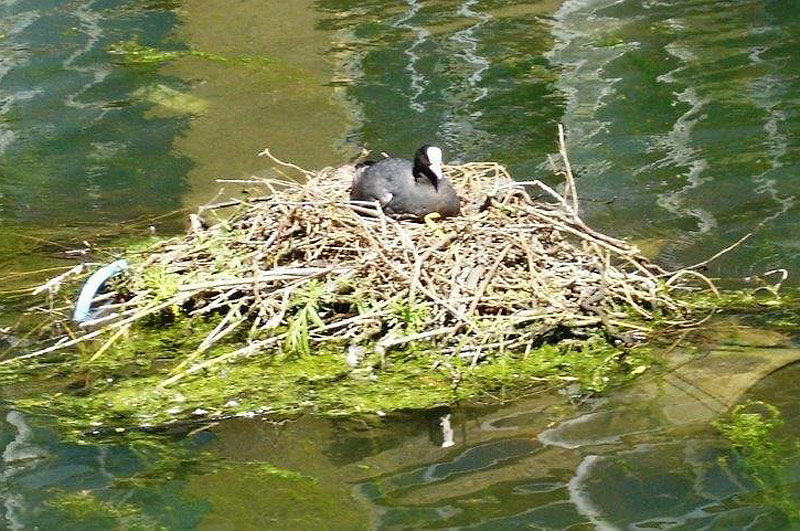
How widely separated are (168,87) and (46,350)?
5.17m

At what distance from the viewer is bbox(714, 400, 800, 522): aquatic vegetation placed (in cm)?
453

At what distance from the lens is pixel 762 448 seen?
4.81 meters

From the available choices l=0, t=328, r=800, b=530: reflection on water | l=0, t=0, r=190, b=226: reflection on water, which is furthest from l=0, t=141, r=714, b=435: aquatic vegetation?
l=0, t=0, r=190, b=226: reflection on water

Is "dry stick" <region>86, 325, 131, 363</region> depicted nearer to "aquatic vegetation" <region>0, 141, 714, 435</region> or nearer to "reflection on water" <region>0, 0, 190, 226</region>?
"aquatic vegetation" <region>0, 141, 714, 435</region>

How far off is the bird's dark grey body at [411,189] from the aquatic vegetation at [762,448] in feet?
6.09

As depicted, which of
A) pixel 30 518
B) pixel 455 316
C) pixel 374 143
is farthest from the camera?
pixel 374 143

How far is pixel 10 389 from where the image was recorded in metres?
5.67

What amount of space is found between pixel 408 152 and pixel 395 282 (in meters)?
3.00

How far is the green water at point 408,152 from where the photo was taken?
4688 millimetres

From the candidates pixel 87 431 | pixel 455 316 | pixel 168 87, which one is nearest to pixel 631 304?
pixel 455 316

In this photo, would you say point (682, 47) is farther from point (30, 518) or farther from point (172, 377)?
point (30, 518)

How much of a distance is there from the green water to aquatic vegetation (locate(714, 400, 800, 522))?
3cm

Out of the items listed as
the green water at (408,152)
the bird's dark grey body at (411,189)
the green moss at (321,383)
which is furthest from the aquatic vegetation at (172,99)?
the green moss at (321,383)

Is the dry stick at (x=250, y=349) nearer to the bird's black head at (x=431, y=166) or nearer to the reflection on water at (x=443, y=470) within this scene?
the reflection on water at (x=443, y=470)
